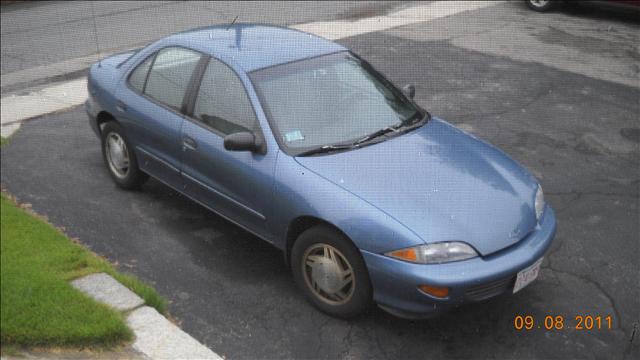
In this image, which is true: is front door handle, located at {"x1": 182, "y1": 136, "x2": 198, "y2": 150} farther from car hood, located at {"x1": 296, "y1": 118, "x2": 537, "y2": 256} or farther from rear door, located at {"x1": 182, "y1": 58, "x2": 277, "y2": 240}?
car hood, located at {"x1": 296, "y1": 118, "x2": 537, "y2": 256}

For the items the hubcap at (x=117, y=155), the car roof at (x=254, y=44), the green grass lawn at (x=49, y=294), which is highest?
the car roof at (x=254, y=44)

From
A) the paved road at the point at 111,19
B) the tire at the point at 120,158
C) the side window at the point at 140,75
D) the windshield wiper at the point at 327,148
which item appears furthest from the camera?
the paved road at the point at 111,19

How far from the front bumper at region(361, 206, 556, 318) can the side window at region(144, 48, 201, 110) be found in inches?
87.4

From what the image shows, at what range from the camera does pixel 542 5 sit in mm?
13516

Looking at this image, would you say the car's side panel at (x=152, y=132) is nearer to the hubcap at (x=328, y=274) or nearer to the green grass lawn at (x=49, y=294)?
the green grass lawn at (x=49, y=294)

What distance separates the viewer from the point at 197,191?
562cm

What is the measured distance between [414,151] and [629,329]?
175 centimetres

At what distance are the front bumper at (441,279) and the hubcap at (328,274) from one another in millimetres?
224

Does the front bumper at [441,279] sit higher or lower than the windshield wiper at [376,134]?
lower

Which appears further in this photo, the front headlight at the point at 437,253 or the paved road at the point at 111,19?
the paved road at the point at 111,19

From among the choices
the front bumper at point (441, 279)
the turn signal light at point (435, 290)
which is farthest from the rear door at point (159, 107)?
the turn signal light at point (435, 290)

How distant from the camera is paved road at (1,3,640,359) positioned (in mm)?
4547

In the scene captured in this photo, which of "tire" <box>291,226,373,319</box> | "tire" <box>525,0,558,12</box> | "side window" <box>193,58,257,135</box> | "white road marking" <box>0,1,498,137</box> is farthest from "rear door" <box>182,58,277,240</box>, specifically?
"tire" <box>525,0,558,12</box>

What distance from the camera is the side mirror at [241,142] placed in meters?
4.90
